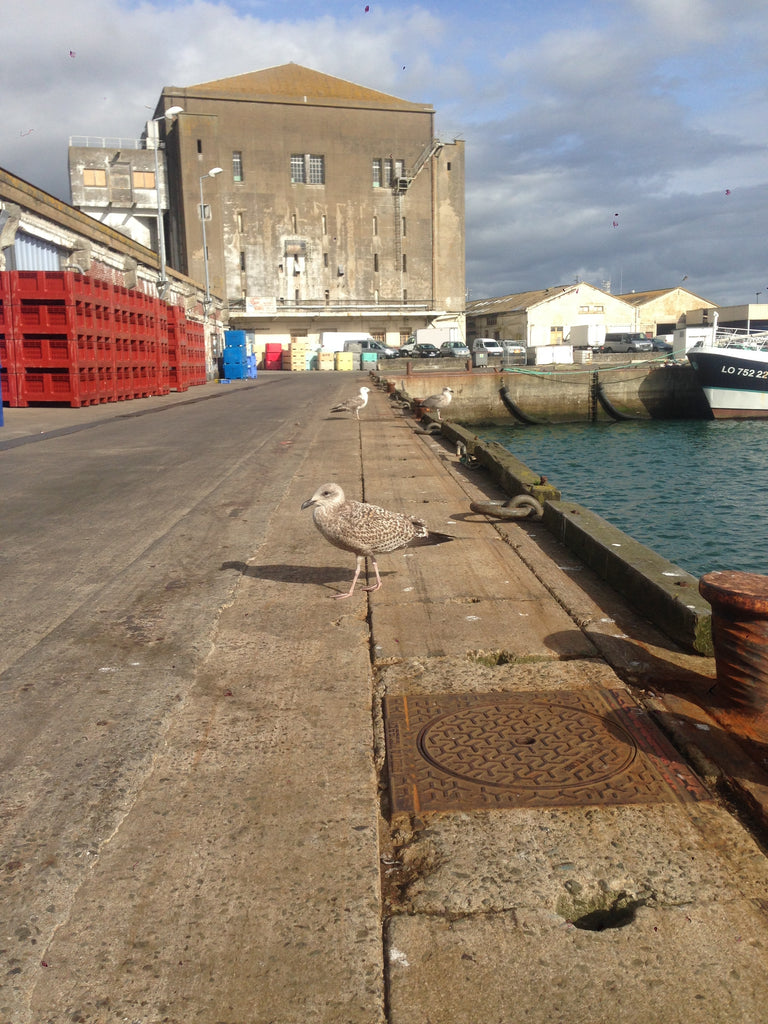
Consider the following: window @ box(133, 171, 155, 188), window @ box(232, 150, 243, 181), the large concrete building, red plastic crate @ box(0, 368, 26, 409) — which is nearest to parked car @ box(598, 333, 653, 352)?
the large concrete building

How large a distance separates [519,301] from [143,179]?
3714 centimetres

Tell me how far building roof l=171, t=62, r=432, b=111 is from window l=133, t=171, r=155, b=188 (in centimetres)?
719

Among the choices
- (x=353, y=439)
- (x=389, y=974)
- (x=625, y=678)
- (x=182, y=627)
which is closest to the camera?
(x=389, y=974)

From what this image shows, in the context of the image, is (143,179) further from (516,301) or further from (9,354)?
(9,354)

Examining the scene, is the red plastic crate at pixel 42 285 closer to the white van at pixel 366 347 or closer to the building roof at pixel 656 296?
the white van at pixel 366 347

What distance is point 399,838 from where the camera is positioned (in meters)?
2.83

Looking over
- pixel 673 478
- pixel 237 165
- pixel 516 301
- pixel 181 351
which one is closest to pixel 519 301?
pixel 516 301

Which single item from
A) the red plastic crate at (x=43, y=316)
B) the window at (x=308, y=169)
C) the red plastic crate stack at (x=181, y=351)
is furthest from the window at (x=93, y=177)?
the red plastic crate at (x=43, y=316)

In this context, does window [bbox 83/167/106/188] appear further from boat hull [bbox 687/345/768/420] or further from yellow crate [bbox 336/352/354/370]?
boat hull [bbox 687/345/768/420]

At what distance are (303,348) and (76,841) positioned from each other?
60.6 metres

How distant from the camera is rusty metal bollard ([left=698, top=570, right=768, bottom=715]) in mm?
3621

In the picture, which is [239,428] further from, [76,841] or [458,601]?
[76,841]

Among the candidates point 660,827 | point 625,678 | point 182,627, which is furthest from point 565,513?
point 660,827

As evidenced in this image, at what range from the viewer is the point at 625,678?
13.7 ft
